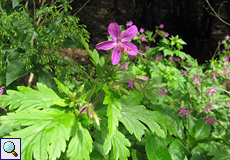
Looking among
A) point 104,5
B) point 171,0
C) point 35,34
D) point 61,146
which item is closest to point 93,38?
point 104,5

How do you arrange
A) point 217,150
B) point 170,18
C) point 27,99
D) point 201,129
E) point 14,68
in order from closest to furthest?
point 27,99
point 14,68
point 217,150
point 201,129
point 170,18

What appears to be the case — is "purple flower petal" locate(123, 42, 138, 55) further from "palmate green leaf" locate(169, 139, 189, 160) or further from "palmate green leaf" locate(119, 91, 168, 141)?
"palmate green leaf" locate(169, 139, 189, 160)

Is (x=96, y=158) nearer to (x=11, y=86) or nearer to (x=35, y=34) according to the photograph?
(x=11, y=86)

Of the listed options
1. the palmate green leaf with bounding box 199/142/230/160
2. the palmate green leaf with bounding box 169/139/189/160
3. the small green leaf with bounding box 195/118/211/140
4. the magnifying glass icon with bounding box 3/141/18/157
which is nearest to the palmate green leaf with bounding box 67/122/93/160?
the magnifying glass icon with bounding box 3/141/18/157

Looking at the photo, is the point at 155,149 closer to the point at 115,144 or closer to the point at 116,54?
the point at 115,144

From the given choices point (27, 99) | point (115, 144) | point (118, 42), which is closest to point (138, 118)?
point (115, 144)

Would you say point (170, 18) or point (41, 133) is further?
point (170, 18)
